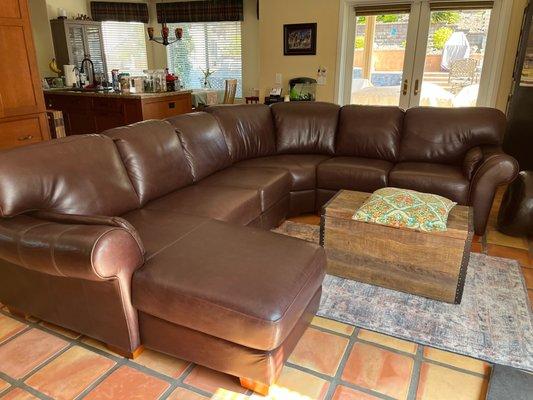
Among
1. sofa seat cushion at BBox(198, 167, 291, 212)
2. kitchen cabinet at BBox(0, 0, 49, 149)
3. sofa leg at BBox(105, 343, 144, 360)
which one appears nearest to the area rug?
sofa seat cushion at BBox(198, 167, 291, 212)

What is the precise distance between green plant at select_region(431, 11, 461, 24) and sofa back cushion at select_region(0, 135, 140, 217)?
391 cm

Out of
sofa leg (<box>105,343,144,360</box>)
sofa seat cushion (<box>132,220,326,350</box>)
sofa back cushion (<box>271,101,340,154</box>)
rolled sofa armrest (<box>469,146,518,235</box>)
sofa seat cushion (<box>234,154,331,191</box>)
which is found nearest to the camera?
sofa seat cushion (<box>132,220,326,350</box>)

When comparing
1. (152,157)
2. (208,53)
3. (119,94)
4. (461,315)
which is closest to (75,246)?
(152,157)

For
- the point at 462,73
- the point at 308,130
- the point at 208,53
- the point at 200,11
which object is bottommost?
the point at 308,130

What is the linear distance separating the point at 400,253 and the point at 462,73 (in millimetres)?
3256

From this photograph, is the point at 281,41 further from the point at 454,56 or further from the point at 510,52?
the point at 510,52

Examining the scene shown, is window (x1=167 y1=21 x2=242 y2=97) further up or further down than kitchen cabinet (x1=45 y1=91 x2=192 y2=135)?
further up

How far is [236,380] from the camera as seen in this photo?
1600 mm

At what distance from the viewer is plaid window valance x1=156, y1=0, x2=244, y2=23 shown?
23.0 ft

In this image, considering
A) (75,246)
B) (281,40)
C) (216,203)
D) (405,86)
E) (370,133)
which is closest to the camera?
(75,246)

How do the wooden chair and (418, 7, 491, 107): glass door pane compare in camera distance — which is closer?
(418, 7, 491, 107): glass door pane

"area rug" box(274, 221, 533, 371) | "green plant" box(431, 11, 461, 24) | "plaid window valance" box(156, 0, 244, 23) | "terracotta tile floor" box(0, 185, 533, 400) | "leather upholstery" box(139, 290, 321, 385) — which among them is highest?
"plaid window valance" box(156, 0, 244, 23)

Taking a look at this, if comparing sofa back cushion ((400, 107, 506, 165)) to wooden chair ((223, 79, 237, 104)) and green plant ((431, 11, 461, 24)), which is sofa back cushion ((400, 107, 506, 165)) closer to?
green plant ((431, 11, 461, 24))

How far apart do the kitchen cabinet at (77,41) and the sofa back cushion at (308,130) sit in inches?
203
